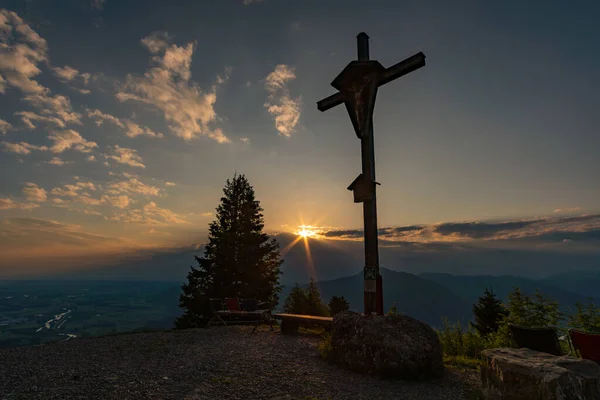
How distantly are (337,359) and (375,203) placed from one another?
3644 millimetres

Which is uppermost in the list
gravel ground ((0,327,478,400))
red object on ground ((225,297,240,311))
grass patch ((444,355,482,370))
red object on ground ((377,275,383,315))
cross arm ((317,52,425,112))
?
cross arm ((317,52,425,112))

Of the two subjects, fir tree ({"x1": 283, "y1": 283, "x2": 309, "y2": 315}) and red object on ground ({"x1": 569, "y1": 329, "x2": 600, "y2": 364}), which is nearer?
red object on ground ({"x1": 569, "y1": 329, "x2": 600, "y2": 364})

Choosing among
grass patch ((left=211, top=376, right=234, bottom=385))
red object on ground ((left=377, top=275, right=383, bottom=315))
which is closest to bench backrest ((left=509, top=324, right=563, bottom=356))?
red object on ground ((left=377, top=275, right=383, bottom=315))

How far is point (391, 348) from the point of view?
5.91 meters

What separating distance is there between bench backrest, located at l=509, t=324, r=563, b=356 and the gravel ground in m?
1.14

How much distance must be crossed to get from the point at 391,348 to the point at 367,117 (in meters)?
5.34

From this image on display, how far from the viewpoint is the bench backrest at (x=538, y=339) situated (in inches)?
209

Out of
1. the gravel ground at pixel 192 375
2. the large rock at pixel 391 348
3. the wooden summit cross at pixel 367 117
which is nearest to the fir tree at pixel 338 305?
the gravel ground at pixel 192 375

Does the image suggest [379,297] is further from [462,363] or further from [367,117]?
[367,117]

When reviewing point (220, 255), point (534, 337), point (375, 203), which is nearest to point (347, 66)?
point (375, 203)

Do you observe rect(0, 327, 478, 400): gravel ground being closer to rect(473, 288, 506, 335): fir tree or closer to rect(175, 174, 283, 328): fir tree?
rect(175, 174, 283, 328): fir tree

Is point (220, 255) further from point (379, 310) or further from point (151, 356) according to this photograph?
point (379, 310)

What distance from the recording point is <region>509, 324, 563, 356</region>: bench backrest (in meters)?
5.30

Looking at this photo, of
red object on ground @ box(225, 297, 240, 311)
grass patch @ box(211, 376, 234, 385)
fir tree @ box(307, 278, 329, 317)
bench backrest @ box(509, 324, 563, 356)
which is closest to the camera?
bench backrest @ box(509, 324, 563, 356)
